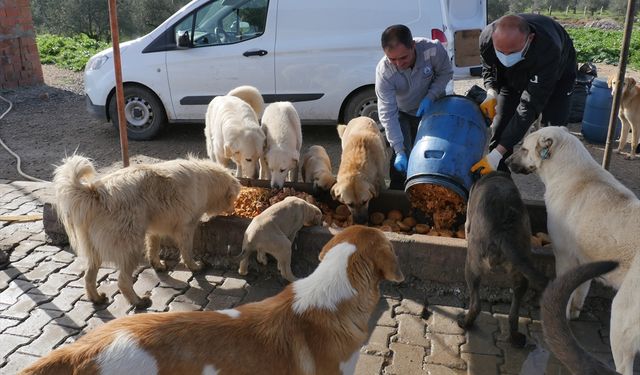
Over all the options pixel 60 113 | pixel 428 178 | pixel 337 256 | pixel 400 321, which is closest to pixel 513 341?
pixel 400 321

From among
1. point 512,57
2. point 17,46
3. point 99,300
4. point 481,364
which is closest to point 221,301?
point 99,300

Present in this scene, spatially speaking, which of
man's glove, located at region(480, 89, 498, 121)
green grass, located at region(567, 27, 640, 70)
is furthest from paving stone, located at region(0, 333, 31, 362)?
green grass, located at region(567, 27, 640, 70)

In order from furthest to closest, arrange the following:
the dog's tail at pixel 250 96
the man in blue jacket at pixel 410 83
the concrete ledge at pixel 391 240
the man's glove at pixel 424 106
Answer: the dog's tail at pixel 250 96 < the man in blue jacket at pixel 410 83 < the man's glove at pixel 424 106 < the concrete ledge at pixel 391 240

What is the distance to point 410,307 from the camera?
189 inches

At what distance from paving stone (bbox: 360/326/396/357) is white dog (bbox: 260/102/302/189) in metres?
2.38

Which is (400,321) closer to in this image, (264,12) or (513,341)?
(513,341)

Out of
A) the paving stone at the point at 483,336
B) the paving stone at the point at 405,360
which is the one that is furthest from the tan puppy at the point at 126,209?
the paving stone at the point at 483,336

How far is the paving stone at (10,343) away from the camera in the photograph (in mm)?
4125

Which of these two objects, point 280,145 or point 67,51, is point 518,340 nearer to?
point 280,145

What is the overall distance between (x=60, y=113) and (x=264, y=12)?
5.71 meters

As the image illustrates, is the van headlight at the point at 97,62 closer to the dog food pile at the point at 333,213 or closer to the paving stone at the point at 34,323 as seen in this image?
the dog food pile at the point at 333,213

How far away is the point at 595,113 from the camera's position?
9.85 metres

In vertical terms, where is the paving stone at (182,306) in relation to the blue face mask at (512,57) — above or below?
below

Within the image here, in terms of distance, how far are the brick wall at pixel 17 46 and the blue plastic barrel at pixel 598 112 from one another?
1300cm
